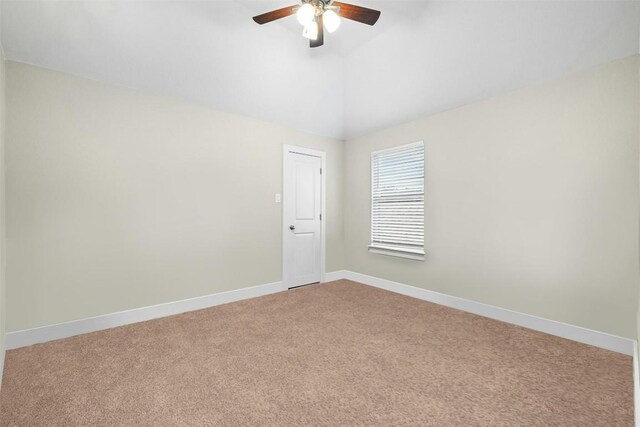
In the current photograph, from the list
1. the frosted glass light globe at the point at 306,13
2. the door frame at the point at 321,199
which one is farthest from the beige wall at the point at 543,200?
the frosted glass light globe at the point at 306,13

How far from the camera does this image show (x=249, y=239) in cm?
402

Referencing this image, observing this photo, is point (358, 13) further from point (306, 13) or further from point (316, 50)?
point (316, 50)

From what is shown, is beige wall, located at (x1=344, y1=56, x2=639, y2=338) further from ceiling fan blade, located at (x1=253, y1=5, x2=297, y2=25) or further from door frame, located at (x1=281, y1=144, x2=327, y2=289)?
ceiling fan blade, located at (x1=253, y1=5, x2=297, y2=25)

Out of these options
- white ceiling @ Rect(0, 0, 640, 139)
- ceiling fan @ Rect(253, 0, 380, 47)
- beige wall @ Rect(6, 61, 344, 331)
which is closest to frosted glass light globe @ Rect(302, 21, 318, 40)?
ceiling fan @ Rect(253, 0, 380, 47)

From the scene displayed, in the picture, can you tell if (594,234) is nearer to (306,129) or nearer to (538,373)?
(538,373)

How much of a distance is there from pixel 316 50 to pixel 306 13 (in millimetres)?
1295

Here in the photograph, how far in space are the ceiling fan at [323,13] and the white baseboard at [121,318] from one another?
3.13 metres

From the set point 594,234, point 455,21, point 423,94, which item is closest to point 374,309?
point 594,234

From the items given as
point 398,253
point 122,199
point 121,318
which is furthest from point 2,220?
point 398,253

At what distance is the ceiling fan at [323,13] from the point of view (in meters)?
2.34

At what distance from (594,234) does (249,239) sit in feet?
12.3

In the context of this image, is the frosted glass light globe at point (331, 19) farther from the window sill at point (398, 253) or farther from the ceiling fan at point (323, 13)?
the window sill at point (398, 253)

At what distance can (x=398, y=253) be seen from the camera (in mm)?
4234

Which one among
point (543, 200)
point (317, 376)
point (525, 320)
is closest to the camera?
point (317, 376)
